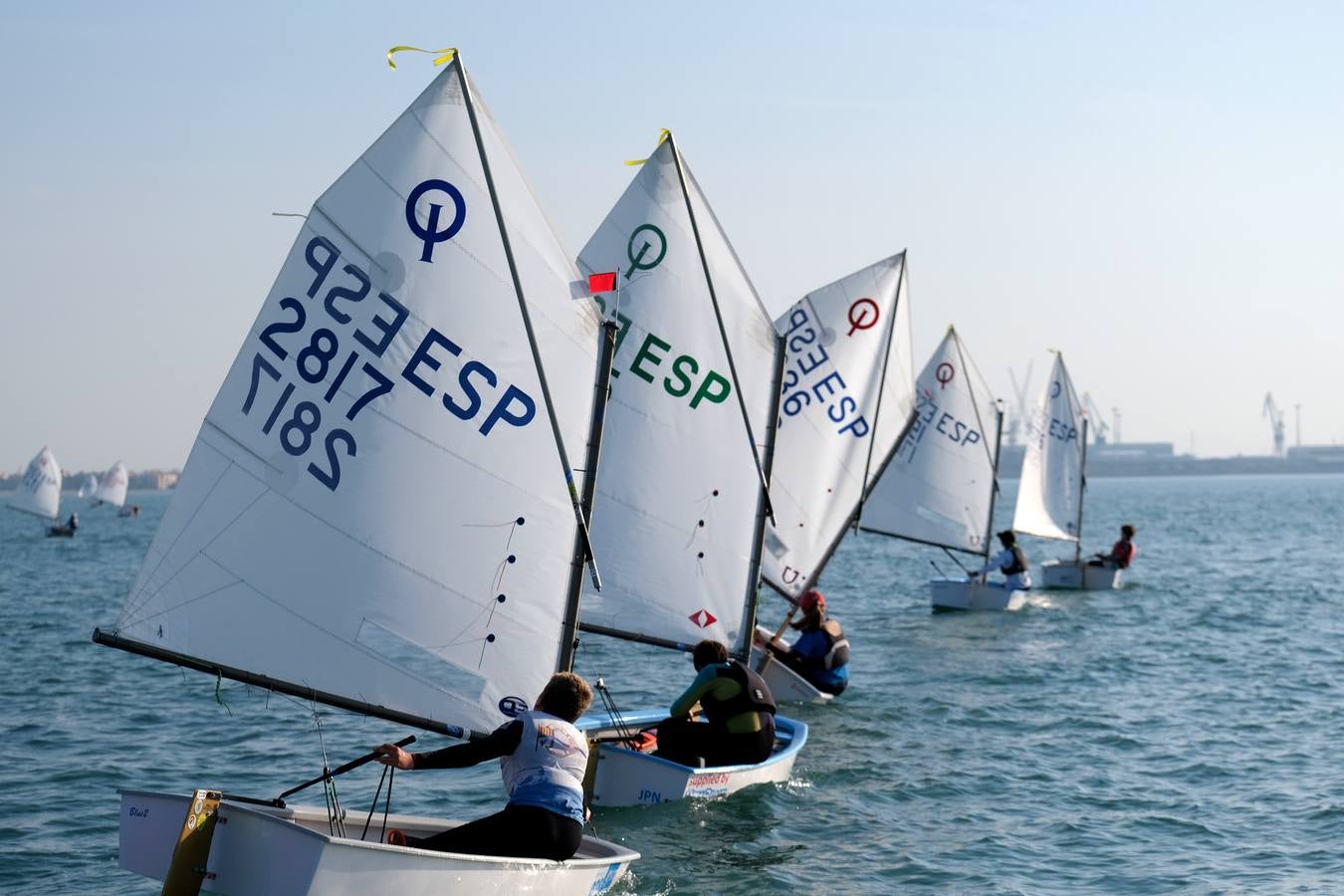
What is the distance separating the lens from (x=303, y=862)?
25.9 feet

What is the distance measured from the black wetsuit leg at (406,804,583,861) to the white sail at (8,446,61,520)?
65.1m

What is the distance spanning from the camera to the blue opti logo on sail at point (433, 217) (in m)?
9.78

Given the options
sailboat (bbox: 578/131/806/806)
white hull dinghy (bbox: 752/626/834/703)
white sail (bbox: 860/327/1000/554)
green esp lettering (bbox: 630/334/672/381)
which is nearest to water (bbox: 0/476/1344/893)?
white hull dinghy (bbox: 752/626/834/703)

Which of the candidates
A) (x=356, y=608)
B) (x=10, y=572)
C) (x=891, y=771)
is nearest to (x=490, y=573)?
(x=356, y=608)

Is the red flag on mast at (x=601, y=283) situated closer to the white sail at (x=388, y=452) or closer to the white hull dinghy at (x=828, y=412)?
the white sail at (x=388, y=452)

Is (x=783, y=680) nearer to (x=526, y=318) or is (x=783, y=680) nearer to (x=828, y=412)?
(x=828, y=412)

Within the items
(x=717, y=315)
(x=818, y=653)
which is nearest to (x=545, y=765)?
(x=717, y=315)

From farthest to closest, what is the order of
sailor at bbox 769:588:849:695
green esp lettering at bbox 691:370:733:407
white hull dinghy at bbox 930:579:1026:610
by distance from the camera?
white hull dinghy at bbox 930:579:1026:610 < sailor at bbox 769:588:849:695 < green esp lettering at bbox 691:370:733:407

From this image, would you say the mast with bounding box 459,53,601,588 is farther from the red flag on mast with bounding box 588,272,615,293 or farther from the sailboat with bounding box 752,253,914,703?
the sailboat with bounding box 752,253,914,703

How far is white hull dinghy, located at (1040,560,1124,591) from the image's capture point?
36.9m

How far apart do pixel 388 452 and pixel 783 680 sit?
32.6 ft

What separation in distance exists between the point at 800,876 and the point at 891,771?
4159 mm

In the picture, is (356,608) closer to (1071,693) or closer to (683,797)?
(683,797)

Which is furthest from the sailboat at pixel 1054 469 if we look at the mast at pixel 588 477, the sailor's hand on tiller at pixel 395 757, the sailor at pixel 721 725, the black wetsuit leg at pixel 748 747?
the sailor's hand on tiller at pixel 395 757
